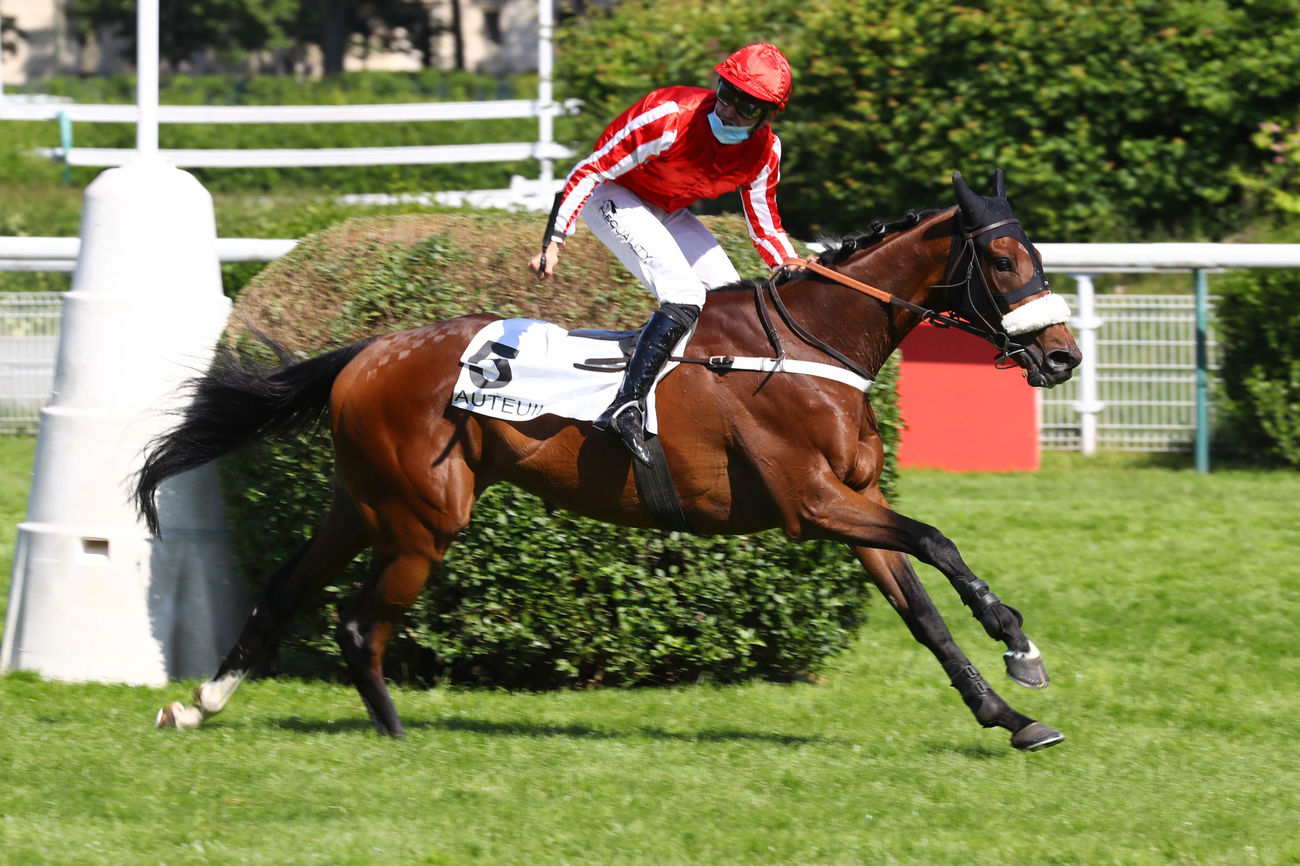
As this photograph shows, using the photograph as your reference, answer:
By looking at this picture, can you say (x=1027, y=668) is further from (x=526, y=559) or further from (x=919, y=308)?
(x=526, y=559)

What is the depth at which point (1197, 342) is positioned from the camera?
418 inches

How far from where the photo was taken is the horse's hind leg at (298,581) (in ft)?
17.9

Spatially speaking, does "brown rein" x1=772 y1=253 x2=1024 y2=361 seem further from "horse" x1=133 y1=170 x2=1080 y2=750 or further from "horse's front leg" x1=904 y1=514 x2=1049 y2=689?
"horse's front leg" x1=904 y1=514 x2=1049 y2=689

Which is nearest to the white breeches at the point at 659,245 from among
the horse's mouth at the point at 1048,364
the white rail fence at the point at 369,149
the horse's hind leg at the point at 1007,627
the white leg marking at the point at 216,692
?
the horse's mouth at the point at 1048,364

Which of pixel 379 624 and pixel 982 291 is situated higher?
pixel 982 291

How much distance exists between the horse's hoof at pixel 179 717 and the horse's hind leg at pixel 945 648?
2.38 m

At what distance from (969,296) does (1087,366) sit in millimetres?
6419

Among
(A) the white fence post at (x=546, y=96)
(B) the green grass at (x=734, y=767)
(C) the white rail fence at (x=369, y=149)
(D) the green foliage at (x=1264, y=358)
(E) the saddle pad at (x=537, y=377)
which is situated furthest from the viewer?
(C) the white rail fence at (x=369, y=149)

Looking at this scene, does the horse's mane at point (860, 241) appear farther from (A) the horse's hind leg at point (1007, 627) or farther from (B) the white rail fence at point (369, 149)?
(B) the white rail fence at point (369, 149)

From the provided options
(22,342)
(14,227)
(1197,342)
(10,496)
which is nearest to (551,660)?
(10,496)

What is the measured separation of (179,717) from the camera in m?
5.38

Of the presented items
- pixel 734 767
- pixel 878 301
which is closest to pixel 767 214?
pixel 878 301

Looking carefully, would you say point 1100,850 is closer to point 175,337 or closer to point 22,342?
point 175,337

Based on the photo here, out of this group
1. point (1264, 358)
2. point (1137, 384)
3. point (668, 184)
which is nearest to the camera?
point (668, 184)
